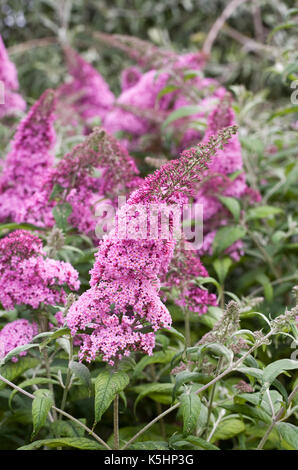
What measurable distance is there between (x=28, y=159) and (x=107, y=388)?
1225 mm

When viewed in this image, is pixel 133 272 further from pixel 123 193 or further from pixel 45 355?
pixel 123 193

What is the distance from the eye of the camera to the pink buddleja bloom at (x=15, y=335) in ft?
5.28

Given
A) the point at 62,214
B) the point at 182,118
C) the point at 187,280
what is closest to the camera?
the point at 187,280

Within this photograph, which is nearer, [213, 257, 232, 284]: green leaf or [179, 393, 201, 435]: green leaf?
[179, 393, 201, 435]: green leaf

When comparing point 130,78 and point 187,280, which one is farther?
point 130,78

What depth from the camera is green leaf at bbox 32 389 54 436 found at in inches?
54.1

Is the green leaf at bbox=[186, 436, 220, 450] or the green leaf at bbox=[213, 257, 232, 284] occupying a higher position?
the green leaf at bbox=[213, 257, 232, 284]

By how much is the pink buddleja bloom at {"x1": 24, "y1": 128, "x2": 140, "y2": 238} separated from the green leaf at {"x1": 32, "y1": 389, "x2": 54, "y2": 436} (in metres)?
0.78

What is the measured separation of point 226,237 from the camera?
2.19 metres

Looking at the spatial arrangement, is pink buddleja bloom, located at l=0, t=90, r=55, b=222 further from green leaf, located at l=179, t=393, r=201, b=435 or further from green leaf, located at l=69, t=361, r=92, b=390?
green leaf, located at l=179, t=393, r=201, b=435

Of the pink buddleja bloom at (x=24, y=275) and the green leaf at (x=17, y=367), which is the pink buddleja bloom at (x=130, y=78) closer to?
the pink buddleja bloom at (x=24, y=275)

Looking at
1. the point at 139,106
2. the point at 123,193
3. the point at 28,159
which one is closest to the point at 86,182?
the point at 123,193

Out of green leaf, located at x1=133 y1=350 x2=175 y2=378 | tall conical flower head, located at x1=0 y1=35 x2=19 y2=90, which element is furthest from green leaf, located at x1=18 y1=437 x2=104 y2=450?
tall conical flower head, located at x1=0 y1=35 x2=19 y2=90

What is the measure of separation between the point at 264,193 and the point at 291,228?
600 mm
